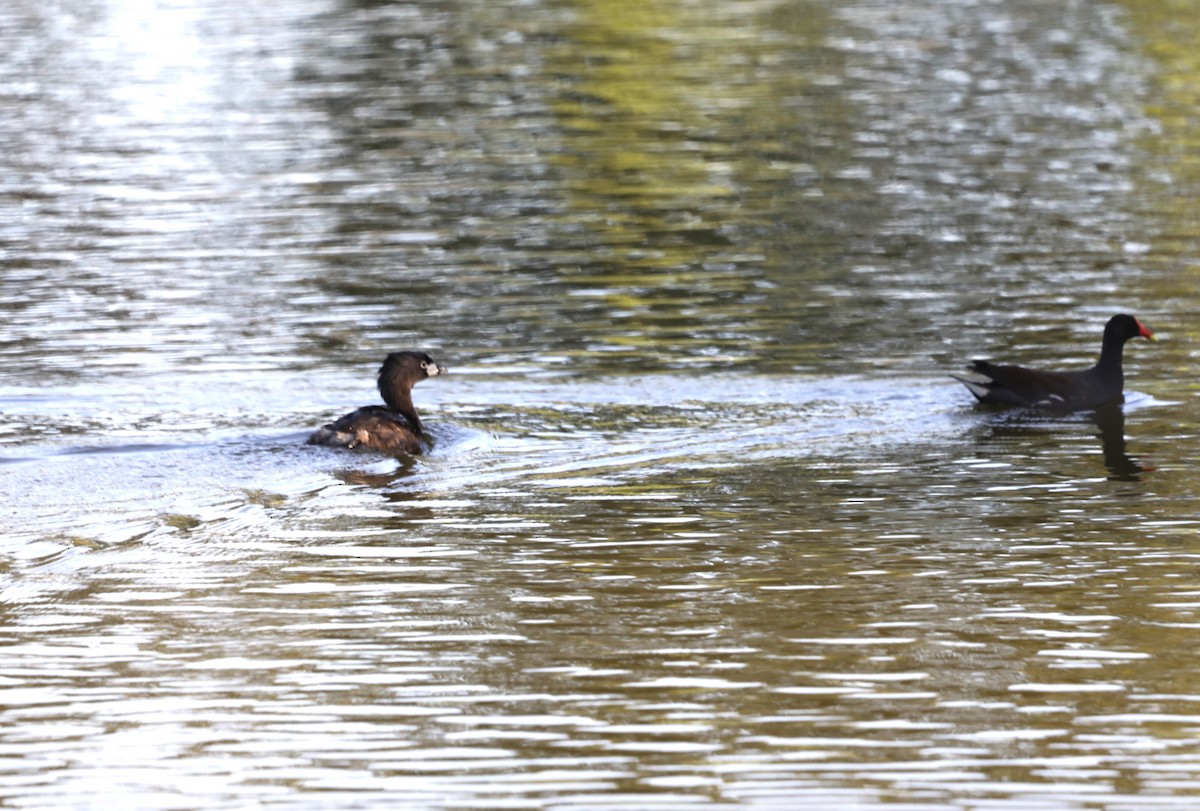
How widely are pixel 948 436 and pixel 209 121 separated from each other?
25.3m

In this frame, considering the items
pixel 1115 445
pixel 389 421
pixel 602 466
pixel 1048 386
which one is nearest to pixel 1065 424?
pixel 1048 386

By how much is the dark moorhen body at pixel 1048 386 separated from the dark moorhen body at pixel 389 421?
5016mm

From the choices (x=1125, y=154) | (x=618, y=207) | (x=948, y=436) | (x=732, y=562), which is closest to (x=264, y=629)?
(x=732, y=562)

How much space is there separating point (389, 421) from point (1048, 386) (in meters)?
6.20

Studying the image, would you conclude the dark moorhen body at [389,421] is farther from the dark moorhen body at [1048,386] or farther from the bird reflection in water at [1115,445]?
the bird reflection in water at [1115,445]

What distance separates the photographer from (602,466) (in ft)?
53.0

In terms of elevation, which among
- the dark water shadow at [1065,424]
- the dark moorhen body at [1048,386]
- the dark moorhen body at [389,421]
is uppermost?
the dark moorhen body at [389,421]

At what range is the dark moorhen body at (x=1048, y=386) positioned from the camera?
18484 millimetres

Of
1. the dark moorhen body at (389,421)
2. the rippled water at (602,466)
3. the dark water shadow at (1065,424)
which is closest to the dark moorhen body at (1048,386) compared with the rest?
the dark water shadow at (1065,424)

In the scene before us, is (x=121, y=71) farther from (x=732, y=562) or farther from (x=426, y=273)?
(x=732, y=562)

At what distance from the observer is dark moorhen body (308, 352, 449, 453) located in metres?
16.5

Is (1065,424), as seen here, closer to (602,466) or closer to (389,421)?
(602,466)

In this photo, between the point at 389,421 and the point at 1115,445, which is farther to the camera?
the point at 1115,445

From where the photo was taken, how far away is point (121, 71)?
48.3 meters
